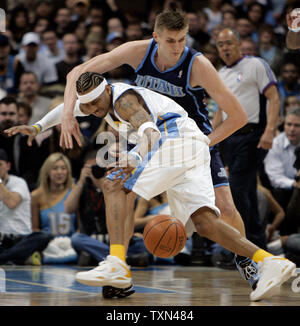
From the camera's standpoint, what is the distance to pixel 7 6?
1434 centimetres

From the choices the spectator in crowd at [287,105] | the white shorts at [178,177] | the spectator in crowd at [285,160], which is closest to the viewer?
the white shorts at [178,177]

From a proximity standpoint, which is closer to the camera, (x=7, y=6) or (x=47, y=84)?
(x=47, y=84)

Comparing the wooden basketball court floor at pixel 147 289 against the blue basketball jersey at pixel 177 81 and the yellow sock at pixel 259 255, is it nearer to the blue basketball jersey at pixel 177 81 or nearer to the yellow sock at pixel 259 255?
the yellow sock at pixel 259 255

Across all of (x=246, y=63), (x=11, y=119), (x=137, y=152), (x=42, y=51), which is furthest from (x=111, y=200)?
(x=42, y=51)

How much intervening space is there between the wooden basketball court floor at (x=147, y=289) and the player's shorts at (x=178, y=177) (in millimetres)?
615

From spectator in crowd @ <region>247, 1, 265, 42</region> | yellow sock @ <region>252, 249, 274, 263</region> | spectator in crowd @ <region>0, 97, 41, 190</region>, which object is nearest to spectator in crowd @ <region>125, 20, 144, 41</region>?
spectator in crowd @ <region>247, 1, 265, 42</region>

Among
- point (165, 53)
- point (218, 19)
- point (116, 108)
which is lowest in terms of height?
point (116, 108)

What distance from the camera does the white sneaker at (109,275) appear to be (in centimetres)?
404

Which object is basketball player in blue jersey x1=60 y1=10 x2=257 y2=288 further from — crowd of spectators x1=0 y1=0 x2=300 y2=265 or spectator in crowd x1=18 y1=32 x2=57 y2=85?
spectator in crowd x1=18 y1=32 x2=57 y2=85

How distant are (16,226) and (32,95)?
2.60 metres

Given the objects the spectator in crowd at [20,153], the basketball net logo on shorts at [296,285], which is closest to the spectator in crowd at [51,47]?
the spectator in crowd at [20,153]

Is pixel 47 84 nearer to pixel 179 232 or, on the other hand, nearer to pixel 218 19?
pixel 218 19

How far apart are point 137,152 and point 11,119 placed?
4.20m

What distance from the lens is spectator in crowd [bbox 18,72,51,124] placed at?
9370 millimetres
